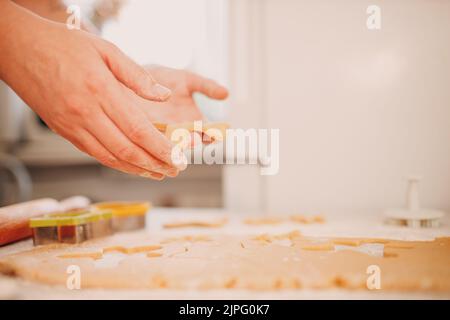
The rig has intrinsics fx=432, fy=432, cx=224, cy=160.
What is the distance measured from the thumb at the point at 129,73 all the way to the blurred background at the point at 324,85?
0.59 ft

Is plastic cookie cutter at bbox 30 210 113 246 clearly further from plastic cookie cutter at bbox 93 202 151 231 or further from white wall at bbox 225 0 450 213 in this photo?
white wall at bbox 225 0 450 213

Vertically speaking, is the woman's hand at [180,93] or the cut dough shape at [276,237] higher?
the woman's hand at [180,93]

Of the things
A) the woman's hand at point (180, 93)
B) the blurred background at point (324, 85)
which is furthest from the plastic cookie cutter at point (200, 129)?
the blurred background at point (324, 85)

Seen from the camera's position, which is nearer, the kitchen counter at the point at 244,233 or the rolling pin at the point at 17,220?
the kitchen counter at the point at 244,233

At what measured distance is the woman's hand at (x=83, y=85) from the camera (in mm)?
577

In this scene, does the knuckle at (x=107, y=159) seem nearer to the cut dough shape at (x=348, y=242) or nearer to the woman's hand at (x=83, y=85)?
the woman's hand at (x=83, y=85)

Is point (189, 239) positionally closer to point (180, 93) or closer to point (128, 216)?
point (128, 216)

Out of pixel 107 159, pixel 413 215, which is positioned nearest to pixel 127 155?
pixel 107 159

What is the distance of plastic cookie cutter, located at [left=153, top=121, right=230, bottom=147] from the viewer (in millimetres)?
653

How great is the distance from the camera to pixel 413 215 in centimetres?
75

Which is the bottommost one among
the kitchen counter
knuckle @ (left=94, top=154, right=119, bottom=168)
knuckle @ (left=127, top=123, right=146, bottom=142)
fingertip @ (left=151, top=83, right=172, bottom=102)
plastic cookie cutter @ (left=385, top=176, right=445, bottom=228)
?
the kitchen counter

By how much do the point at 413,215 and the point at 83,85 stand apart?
0.58 meters

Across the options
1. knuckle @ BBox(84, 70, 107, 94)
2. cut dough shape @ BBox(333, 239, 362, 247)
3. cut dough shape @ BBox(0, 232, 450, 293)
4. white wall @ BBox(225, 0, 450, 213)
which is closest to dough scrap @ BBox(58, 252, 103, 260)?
cut dough shape @ BBox(0, 232, 450, 293)

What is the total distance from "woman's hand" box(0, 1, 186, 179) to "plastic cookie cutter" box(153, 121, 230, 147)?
4 centimetres
